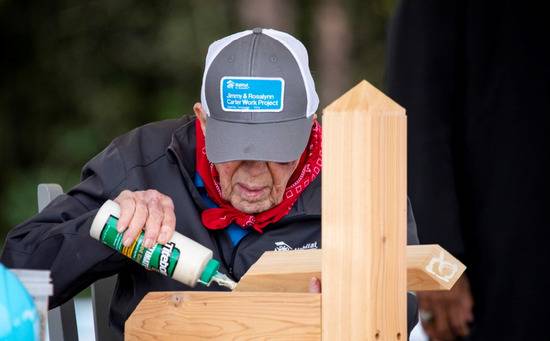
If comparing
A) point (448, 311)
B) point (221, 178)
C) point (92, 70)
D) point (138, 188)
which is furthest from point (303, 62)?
point (92, 70)

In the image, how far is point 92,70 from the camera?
9.59m

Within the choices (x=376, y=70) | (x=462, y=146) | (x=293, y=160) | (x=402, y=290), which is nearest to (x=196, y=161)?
(x=293, y=160)

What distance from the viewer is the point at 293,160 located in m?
2.09

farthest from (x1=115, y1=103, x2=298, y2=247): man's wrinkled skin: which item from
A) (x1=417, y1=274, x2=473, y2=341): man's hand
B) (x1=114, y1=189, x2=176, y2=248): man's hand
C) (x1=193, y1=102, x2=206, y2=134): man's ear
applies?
(x1=417, y1=274, x2=473, y2=341): man's hand

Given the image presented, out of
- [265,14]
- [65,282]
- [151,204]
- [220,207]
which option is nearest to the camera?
[151,204]

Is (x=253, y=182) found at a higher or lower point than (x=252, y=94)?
lower

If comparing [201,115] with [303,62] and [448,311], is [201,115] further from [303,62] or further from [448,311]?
[448,311]

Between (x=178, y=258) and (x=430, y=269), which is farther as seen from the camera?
(x=178, y=258)

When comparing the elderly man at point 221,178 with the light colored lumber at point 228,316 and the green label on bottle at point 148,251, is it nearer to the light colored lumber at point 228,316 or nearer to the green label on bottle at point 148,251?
the green label on bottle at point 148,251

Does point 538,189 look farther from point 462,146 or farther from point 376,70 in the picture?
point 376,70

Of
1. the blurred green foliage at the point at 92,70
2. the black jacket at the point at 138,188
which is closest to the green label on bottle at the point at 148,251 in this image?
the black jacket at the point at 138,188

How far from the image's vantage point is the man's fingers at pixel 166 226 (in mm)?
1706

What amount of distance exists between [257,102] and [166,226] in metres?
0.38

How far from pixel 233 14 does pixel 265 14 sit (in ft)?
5.22
